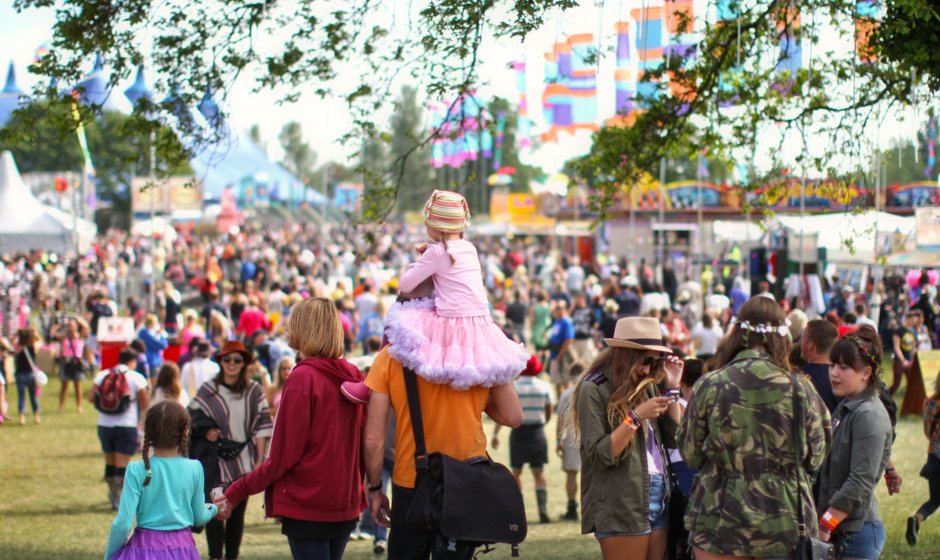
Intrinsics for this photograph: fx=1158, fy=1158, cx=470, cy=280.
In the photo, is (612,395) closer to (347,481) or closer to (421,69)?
(347,481)

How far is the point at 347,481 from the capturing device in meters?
5.00

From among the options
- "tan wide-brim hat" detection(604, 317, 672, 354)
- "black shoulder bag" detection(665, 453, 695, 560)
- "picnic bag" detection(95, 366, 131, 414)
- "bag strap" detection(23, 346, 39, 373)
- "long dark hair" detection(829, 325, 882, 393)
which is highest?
"tan wide-brim hat" detection(604, 317, 672, 354)

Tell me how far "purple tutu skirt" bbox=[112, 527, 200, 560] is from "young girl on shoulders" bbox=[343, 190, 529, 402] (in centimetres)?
107

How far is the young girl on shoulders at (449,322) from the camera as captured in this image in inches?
180

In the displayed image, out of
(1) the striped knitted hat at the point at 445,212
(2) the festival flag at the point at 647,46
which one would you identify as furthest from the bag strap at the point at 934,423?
(1) the striped knitted hat at the point at 445,212

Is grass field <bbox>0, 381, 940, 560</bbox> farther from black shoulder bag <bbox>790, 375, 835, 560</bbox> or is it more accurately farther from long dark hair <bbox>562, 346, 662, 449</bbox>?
black shoulder bag <bbox>790, 375, 835, 560</bbox>

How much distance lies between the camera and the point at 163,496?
5.02 metres

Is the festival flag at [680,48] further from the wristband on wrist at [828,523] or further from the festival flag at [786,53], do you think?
the wristband on wrist at [828,523]

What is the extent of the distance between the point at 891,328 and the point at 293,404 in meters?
17.9

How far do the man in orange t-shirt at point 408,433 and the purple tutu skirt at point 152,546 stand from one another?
3.16 ft

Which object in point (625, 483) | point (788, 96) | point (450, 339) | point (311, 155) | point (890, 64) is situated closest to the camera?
point (450, 339)

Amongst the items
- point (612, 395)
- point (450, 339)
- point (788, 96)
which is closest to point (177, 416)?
point (450, 339)

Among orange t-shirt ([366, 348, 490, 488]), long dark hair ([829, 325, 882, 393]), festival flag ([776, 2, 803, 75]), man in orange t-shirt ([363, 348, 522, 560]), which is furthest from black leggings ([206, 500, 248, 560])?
festival flag ([776, 2, 803, 75])

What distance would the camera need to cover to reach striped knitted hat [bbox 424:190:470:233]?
4.74 m
